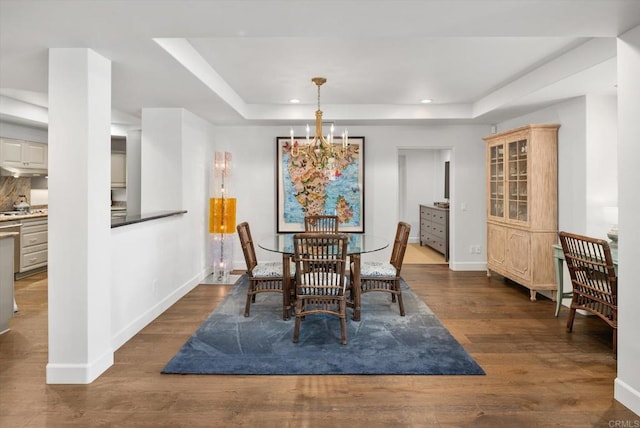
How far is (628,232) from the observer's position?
8.11 ft

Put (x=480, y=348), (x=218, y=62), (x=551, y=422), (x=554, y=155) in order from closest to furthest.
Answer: (x=551, y=422), (x=480, y=348), (x=218, y=62), (x=554, y=155)

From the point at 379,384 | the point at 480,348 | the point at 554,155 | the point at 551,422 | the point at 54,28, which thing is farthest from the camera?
the point at 554,155

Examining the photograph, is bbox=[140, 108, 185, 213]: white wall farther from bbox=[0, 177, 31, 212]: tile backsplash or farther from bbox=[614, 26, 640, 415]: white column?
bbox=[614, 26, 640, 415]: white column

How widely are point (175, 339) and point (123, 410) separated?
1133 mm

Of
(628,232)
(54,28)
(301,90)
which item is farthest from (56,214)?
(628,232)

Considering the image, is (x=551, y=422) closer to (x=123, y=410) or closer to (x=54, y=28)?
(x=123, y=410)

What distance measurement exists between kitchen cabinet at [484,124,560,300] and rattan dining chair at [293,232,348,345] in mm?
2522

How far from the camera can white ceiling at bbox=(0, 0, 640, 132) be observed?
7.27 feet

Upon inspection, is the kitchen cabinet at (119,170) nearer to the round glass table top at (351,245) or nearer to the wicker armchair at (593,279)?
the round glass table top at (351,245)

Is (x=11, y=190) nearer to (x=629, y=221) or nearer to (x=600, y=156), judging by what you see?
(x=629, y=221)

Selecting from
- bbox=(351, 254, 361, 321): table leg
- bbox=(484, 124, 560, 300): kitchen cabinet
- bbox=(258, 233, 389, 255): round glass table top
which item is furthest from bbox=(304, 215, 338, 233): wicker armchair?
bbox=(484, 124, 560, 300): kitchen cabinet

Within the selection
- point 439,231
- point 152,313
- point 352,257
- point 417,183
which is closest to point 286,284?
point 352,257
